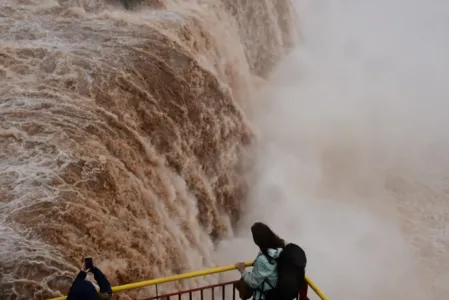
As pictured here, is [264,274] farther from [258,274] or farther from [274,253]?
[274,253]

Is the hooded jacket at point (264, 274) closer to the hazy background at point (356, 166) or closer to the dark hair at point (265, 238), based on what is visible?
the dark hair at point (265, 238)

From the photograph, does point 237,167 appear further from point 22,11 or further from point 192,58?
point 22,11

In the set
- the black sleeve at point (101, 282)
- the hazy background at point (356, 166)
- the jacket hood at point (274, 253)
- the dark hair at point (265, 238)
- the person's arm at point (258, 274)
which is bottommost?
the hazy background at point (356, 166)

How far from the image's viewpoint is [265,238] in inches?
125

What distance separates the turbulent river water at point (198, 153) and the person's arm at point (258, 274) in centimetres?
161

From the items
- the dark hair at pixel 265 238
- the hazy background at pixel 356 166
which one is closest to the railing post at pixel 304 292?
the dark hair at pixel 265 238

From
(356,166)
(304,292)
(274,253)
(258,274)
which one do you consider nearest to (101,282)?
(258,274)

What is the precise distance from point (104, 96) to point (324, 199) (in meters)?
4.66

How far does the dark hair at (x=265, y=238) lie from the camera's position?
3174 mm

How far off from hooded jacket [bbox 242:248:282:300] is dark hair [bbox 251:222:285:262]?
28 millimetres

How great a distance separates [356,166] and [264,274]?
7424 mm

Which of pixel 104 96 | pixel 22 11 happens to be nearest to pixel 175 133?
pixel 104 96

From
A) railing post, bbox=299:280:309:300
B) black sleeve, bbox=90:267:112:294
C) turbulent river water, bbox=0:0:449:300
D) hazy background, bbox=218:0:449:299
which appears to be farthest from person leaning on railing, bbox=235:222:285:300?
hazy background, bbox=218:0:449:299

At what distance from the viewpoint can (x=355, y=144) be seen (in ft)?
35.0
